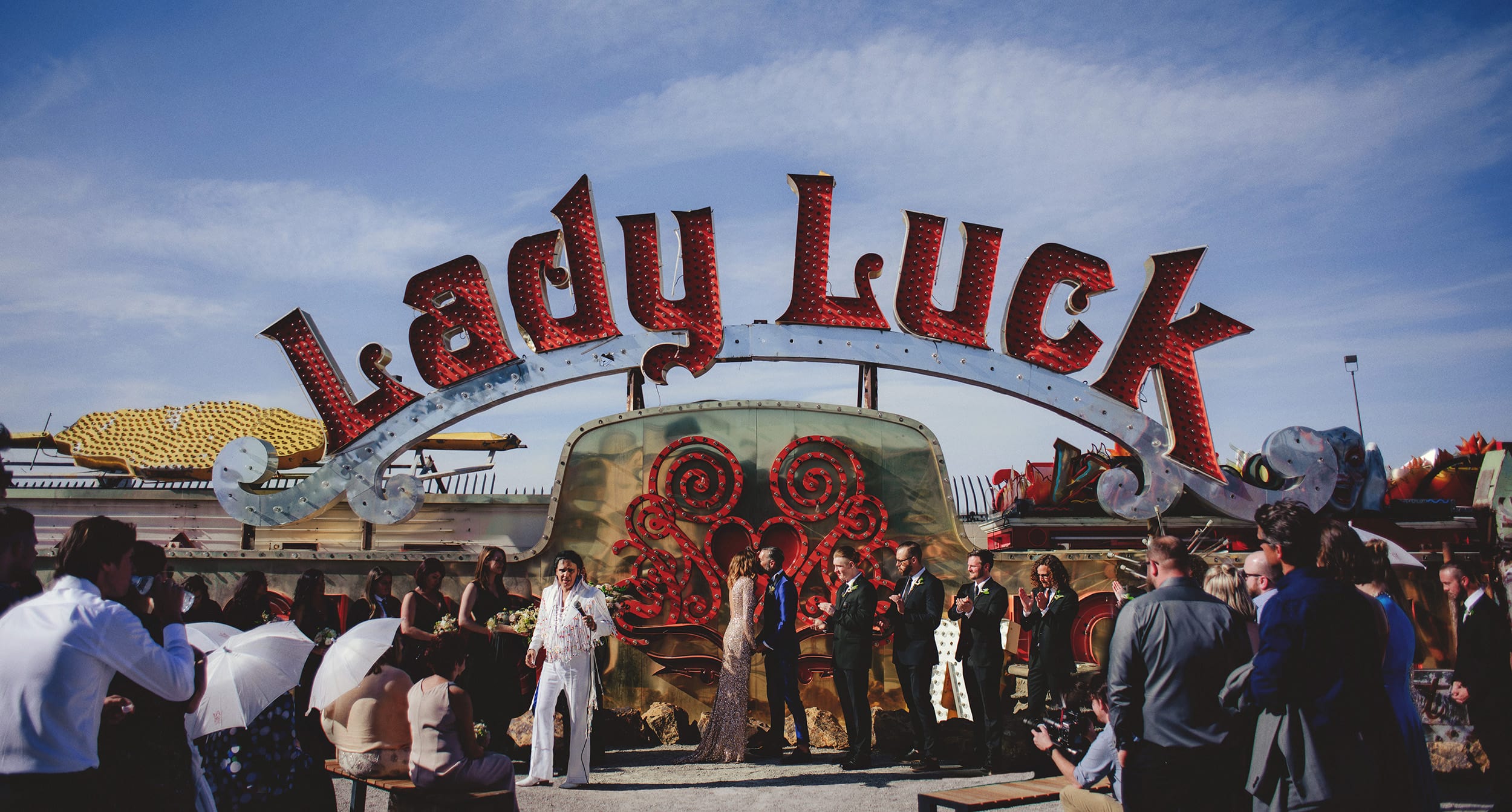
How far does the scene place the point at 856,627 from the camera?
29.5 ft

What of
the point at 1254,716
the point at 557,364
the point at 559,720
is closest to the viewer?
the point at 1254,716

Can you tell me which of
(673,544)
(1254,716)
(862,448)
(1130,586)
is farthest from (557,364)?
(1254,716)

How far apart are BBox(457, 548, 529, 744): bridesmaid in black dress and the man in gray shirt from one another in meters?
5.34

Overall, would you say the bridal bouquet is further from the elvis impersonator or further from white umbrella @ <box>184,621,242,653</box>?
white umbrella @ <box>184,621,242,653</box>

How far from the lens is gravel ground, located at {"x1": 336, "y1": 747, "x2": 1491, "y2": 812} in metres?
7.48

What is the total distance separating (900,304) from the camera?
12539 mm

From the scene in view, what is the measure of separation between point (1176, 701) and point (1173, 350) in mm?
8955

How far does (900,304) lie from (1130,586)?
4.13 metres

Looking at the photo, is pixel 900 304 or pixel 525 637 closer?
pixel 525 637

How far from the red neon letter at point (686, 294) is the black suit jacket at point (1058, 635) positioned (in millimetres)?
5313

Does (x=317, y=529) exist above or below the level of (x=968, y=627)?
above

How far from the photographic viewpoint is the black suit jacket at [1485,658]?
6.62 metres

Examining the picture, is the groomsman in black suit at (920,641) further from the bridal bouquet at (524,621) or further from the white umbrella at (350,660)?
the white umbrella at (350,660)

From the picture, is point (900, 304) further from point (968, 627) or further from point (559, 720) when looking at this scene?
point (559, 720)
